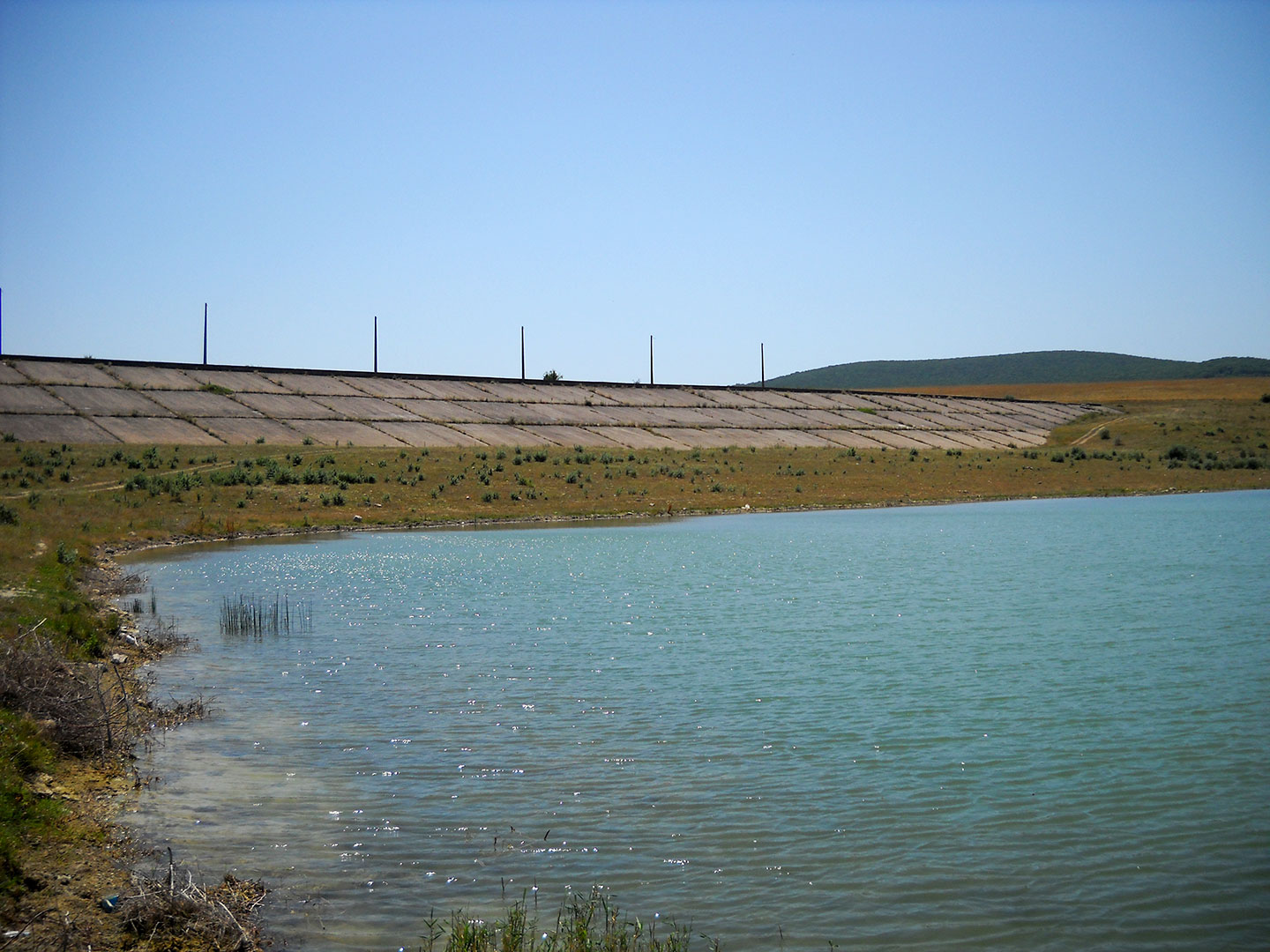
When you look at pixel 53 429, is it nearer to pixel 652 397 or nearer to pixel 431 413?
pixel 431 413

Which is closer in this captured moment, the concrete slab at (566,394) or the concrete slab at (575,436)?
the concrete slab at (575,436)

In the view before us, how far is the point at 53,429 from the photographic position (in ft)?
179

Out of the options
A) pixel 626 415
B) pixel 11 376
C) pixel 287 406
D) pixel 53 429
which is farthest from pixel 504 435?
pixel 11 376

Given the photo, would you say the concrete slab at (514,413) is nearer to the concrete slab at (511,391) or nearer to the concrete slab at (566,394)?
the concrete slab at (511,391)

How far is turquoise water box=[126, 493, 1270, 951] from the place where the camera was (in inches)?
328

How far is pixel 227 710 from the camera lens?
14.3 meters

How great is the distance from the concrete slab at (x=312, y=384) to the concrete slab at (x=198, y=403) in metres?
6.11

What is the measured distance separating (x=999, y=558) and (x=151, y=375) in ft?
189

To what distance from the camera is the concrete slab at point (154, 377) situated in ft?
221

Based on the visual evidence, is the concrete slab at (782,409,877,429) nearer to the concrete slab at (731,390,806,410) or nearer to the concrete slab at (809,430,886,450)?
the concrete slab at (731,390,806,410)

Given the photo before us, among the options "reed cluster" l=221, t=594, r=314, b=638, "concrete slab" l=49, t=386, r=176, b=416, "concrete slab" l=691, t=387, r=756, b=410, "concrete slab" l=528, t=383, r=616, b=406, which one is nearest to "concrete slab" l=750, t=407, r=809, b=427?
"concrete slab" l=691, t=387, r=756, b=410

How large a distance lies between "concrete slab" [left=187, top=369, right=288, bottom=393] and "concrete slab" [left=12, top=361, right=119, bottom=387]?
19.3 ft

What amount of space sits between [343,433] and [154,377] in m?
15.5

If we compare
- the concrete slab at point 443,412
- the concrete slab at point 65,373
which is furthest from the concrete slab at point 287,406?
the concrete slab at point 65,373
